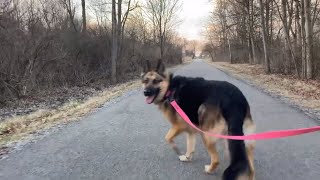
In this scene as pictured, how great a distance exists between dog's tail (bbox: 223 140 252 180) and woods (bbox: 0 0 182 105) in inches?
601

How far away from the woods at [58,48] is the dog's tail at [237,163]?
15.3m

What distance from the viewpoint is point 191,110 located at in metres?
5.98

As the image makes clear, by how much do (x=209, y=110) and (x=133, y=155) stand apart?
220 cm

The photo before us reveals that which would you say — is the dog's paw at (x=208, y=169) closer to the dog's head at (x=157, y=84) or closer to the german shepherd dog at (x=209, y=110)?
the german shepherd dog at (x=209, y=110)

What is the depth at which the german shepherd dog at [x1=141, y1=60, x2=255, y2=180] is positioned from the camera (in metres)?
4.75

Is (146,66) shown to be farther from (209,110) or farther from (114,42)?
(114,42)

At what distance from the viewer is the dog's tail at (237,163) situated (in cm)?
450

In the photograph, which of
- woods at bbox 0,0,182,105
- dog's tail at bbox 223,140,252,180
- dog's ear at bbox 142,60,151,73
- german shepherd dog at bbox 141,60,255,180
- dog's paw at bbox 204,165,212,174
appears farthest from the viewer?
woods at bbox 0,0,182,105

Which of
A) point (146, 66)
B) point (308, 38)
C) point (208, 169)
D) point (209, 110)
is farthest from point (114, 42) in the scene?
point (209, 110)

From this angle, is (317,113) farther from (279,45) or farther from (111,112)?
(279,45)

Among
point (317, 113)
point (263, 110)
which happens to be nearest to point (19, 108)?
point (263, 110)

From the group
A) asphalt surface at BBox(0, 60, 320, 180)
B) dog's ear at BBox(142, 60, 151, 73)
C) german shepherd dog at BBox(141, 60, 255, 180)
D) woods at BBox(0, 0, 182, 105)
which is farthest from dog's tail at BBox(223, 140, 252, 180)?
woods at BBox(0, 0, 182, 105)

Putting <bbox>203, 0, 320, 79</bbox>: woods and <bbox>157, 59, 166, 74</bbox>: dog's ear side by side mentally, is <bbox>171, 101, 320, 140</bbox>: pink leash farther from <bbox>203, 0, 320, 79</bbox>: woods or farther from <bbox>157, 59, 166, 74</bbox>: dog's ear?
<bbox>203, 0, 320, 79</bbox>: woods

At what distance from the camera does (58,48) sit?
2458 centimetres
